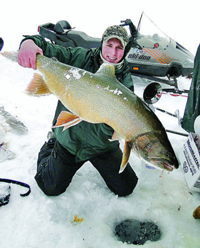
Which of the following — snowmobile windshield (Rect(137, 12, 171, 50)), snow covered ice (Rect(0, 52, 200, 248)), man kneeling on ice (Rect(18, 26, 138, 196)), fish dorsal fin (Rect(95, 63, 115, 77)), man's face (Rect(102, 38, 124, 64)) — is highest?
snowmobile windshield (Rect(137, 12, 171, 50))

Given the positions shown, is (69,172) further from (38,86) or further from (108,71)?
(108,71)

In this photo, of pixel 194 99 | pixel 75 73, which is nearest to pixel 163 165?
pixel 75 73

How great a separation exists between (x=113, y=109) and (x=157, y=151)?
1.32 ft

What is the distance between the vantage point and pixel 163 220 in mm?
2029

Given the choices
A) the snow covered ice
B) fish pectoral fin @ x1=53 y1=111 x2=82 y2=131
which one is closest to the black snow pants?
the snow covered ice

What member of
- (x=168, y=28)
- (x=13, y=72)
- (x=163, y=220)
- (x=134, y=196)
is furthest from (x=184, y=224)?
(x=168, y=28)

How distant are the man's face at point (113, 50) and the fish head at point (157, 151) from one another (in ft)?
3.24

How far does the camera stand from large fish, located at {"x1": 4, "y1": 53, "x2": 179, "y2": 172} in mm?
1189

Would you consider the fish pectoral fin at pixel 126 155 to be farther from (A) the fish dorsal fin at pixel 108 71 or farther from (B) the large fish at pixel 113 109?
(A) the fish dorsal fin at pixel 108 71

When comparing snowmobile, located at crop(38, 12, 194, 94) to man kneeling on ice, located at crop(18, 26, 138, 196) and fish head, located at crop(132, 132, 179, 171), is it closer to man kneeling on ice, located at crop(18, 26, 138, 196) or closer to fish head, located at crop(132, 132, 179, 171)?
man kneeling on ice, located at crop(18, 26, 138, 196)

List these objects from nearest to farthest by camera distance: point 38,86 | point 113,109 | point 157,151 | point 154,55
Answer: point 157,151 → point 113,109 → point 38,86 → point 154,55

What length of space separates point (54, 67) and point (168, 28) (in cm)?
1772

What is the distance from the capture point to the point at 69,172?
86.1 inches

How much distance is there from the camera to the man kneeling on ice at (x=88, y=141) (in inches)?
73.1
